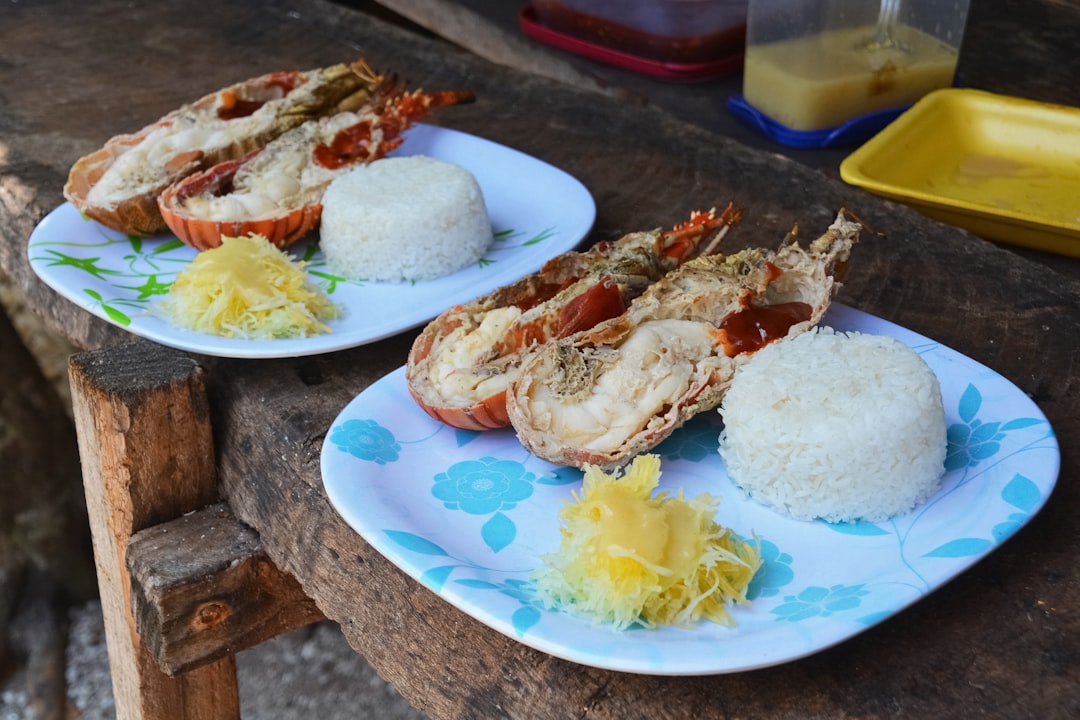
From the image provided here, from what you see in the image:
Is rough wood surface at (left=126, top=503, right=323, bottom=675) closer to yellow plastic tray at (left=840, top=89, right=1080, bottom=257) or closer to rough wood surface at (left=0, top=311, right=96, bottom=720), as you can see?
yellow plastic tray at (left=840, top=89, right=1080, bottom=257)

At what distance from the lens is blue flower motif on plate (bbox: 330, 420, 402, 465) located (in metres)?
1.16

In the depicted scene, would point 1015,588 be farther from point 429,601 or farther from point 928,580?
point 429,601

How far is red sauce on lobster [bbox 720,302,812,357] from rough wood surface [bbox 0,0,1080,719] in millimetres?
259

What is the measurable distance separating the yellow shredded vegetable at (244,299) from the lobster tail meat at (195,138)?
1.01ft

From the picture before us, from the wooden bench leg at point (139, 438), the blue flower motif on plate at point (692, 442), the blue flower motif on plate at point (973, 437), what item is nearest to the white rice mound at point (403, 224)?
the wooden bench leg at point (139, 438)

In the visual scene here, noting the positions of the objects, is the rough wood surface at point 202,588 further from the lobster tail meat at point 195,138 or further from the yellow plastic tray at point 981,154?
the yellow plastic tray at point 981,154

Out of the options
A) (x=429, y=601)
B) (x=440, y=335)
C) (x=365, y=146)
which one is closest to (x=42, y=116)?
(x=365, y=146)

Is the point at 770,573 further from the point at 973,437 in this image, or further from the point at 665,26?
the point at 665,26

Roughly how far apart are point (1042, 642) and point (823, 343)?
1.19ft

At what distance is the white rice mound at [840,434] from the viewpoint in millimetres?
1060

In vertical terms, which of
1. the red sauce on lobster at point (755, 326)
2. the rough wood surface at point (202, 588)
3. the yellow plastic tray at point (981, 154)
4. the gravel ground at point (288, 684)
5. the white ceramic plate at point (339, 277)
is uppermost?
the red sauce on lobster at point (755, 326)

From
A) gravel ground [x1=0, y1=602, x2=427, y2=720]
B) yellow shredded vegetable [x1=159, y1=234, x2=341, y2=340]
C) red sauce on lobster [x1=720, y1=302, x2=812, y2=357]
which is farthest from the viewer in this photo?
gravel ground [x1=0, y1=602, x2=427, y2=720]

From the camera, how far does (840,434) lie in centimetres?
106

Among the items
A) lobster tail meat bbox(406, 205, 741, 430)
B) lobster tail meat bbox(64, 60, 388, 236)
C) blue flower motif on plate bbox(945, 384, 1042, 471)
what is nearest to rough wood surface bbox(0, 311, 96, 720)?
lobster tail meat bbox(64, 60, 388, 236)
